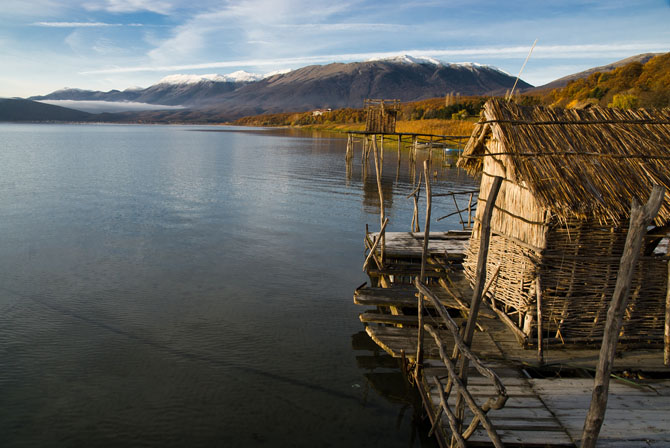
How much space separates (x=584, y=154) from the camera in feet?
31.2

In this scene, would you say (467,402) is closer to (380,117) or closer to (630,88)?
(380,117)

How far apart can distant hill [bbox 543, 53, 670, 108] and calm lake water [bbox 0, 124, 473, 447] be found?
37.6 meters

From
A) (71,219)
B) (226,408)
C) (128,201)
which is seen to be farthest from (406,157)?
(226,408)

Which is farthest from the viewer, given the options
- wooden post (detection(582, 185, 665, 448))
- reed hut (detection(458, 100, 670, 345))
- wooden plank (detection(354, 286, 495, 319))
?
wooden plank (detection(354, 286, 495, 319))

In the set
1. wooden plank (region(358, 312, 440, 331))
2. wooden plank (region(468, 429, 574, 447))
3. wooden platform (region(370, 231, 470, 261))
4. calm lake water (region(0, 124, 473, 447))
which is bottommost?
calm lake water (region(0, 124, 473, 447))

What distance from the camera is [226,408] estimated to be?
28.7 feet

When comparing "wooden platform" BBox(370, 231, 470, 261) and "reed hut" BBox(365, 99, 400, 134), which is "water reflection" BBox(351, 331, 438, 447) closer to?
"wooden platform" BBox(370, 231, 470, 261)

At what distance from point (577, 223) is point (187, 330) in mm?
9770

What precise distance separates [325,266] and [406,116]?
303 feet

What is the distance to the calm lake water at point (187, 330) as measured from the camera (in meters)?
8.27

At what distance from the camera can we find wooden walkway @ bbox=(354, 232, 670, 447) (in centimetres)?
654

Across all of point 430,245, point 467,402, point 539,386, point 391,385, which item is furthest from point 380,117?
point 467,402

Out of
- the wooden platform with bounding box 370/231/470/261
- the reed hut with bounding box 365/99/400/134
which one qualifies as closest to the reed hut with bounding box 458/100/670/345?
the wooden platform with bounding box 370/231/470/261

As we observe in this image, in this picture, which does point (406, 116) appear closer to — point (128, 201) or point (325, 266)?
point (128, 201)
